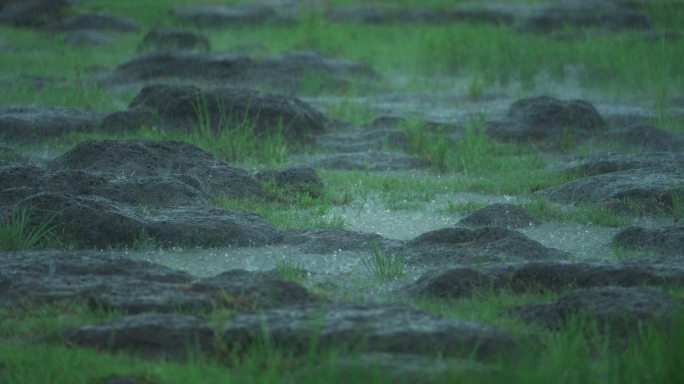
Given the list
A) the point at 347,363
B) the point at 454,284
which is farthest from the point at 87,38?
the point at 347,363

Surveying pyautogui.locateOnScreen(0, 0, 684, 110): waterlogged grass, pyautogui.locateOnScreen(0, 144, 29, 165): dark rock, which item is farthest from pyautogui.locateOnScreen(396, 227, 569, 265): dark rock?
pyautogui.locateOnScreen(0, 0, 684, 110): waterlogged grass

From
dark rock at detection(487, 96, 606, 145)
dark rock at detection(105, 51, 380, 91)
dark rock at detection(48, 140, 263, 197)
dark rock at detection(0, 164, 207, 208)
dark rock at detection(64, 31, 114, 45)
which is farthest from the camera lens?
dark rock at detection(64, 31, 114, 45)

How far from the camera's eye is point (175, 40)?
1301 cm

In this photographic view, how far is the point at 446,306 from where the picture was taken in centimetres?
366

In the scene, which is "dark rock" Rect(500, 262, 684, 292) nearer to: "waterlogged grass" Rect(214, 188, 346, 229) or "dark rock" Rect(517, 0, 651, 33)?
"waterlogged grass" Rect(214, 188, 346, 229)

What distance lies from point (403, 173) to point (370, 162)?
280 millimetres

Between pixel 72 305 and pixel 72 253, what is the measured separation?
535mm

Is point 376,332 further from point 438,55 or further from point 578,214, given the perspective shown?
point 438,55

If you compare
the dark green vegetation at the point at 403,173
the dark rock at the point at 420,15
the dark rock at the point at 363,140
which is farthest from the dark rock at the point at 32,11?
the dark rock at the point at 363,140

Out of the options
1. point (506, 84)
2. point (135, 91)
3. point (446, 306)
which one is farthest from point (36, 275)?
point (506, 84)

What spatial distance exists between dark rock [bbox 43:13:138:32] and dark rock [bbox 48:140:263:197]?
32.5 feet

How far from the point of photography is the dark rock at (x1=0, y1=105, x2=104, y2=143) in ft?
23.7

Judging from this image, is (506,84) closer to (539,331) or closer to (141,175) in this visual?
(141,175)

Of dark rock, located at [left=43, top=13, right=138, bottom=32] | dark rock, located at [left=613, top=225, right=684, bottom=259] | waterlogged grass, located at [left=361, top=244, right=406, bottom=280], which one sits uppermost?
dark rock, located at [left=613, top=225, right=684, bottom=259]
